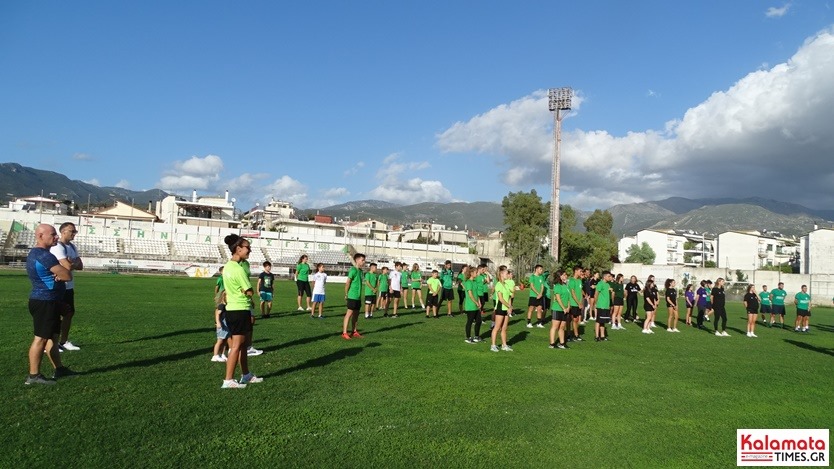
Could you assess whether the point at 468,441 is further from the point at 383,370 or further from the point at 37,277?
the point at 37,277

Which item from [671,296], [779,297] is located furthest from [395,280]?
[779,297]

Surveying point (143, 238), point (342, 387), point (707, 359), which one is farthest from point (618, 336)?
point (143, 238)

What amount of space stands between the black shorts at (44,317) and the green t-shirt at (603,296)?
1229cm

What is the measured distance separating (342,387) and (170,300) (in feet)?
52.4

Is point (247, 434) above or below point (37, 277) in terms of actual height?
below

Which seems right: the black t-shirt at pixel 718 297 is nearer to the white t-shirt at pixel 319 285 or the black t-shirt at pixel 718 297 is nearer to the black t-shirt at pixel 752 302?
the black t-shirt at pixel 752 302

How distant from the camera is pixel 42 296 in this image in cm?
688

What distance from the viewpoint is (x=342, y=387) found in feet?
24.5

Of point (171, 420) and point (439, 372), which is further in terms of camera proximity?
point (439, 372)

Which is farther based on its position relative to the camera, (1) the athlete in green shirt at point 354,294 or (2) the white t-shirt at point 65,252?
(1) the athlete in green shirt at point 354,294

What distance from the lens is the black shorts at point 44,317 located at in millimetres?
6797

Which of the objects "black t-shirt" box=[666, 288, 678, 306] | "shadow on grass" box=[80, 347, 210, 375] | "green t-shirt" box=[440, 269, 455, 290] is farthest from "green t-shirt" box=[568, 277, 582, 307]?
"shadow on grass" box=[80, 347, 210, 375]

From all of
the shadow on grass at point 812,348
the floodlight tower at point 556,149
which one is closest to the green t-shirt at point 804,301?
the shadow on grass at point 812,348

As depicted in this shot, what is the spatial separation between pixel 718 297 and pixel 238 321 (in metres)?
16.1
